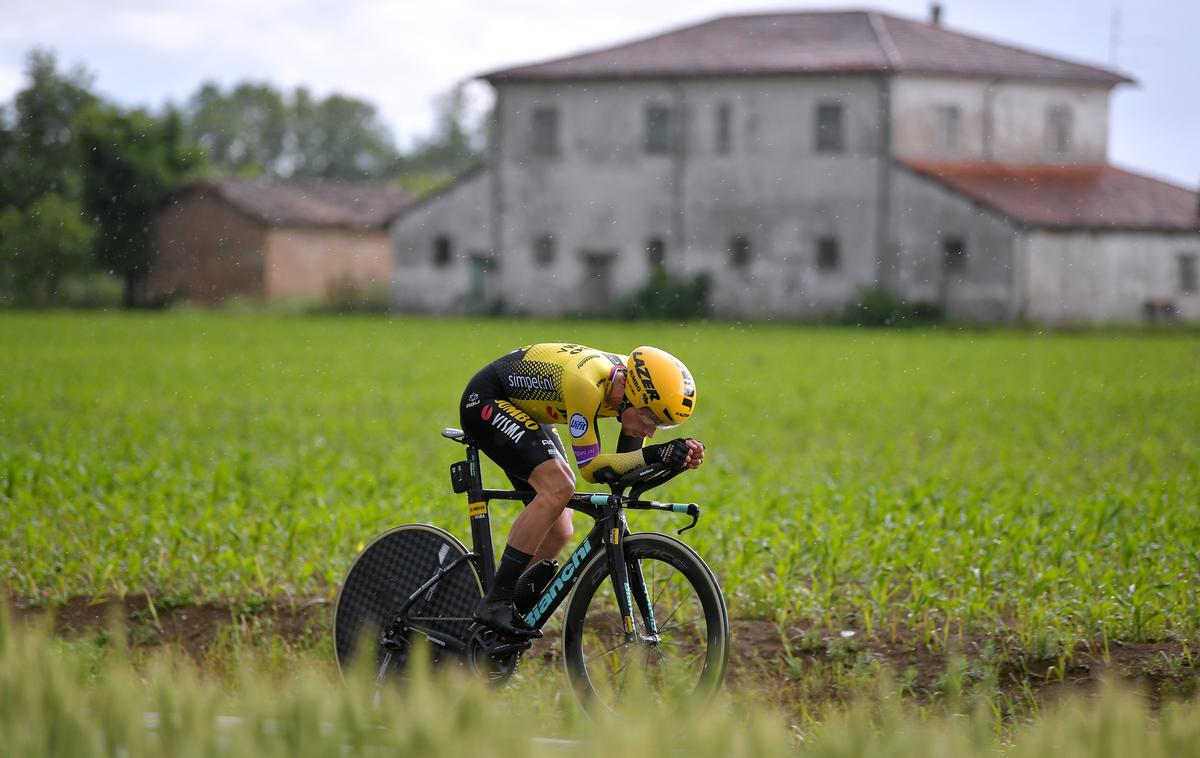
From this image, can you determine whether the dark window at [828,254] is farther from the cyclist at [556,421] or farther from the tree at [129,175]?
the cyclist at [556,421]

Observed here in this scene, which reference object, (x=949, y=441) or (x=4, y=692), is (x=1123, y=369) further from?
(x=4, y=692)

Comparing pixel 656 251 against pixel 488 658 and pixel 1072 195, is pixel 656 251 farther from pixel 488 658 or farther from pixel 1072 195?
pixel 488 658

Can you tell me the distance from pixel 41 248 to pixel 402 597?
48.9 m

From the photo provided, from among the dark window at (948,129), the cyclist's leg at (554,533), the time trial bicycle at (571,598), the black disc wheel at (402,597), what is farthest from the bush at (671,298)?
the cyclist's leg at (554,533)

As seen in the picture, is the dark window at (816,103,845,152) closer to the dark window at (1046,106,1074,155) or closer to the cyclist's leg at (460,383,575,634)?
the dark window at (1046,106,1074,155)

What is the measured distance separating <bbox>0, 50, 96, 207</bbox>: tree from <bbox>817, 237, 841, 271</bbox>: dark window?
90.3ft

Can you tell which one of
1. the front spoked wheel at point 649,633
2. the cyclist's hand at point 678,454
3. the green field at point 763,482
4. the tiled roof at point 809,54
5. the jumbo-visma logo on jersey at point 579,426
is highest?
the tiled roof at point 809,54

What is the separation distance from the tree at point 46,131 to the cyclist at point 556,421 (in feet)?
147

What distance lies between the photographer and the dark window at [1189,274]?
47.6m

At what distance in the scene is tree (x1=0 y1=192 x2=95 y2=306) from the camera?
4606cm

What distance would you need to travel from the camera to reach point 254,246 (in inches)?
2621

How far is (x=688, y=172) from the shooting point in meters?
50.7

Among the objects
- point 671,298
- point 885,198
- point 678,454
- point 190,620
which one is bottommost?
point 190,620

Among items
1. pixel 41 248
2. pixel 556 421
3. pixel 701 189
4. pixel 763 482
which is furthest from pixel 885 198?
pixel 556 421
